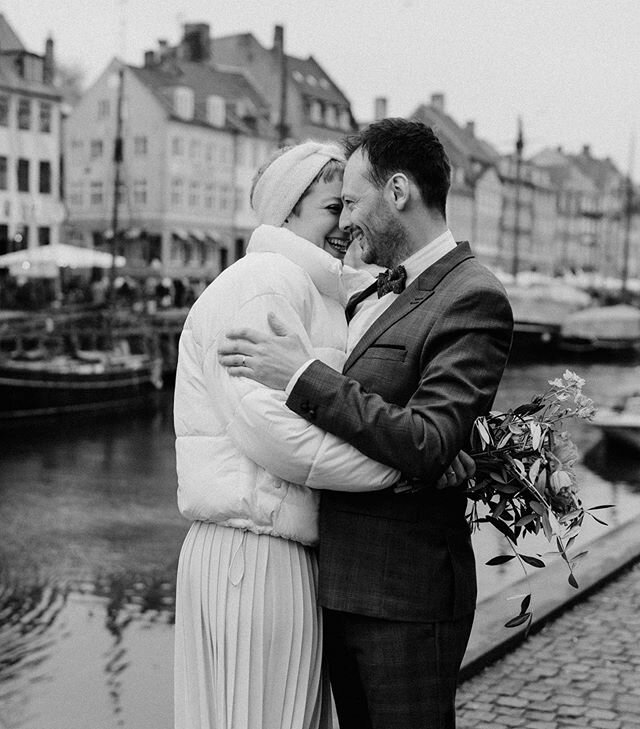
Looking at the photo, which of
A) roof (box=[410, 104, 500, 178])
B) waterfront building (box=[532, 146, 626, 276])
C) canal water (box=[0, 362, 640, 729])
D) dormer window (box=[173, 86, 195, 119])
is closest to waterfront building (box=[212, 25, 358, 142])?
dormer window (box=[173, 86, 195, 119])

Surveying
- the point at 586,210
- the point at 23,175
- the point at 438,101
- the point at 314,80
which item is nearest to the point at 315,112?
the point at 314,80

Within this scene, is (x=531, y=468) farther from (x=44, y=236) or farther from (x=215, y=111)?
(x=215, y=111)

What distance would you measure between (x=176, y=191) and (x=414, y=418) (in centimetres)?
5465

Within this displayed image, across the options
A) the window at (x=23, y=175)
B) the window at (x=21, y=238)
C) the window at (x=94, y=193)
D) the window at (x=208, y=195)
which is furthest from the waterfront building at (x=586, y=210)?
the window at (x=21, y=238)

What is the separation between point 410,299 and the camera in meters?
2.57

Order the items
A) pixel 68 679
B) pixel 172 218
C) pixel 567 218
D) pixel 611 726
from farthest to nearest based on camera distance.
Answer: pixel 567 218 < pixel 172 218 < pixel 68 679 < pixel 611 726

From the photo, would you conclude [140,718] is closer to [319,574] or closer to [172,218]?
[319,574]

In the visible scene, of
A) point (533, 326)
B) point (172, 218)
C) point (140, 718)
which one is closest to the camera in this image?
point (140, 718)

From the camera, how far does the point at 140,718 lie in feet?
21.2

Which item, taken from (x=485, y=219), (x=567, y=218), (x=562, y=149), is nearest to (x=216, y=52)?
(x=485, y=219)

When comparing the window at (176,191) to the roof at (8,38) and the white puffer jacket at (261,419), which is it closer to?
the roof at (8,38)

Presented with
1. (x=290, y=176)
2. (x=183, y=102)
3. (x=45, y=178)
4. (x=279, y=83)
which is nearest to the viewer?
(x=290, y=176)

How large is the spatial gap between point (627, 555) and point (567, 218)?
97.6 meters

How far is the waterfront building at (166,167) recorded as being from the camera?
55281mm
